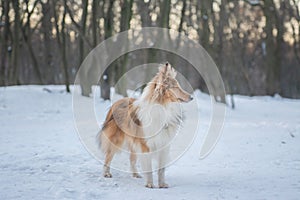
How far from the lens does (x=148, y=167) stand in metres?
5.76

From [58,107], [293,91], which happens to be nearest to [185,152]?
[58,107]

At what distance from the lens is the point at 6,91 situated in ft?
60.5

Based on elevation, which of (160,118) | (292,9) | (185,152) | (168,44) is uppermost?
(292,9)

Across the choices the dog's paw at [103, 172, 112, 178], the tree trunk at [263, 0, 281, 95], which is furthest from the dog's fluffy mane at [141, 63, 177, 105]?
Result: the tree trunk at [263, 0, 281, 95]

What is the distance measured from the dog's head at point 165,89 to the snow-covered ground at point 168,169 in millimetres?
1314

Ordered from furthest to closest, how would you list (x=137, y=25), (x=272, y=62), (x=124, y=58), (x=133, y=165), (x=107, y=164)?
(x=137, y=25)
(x=272, y=62)
(x=124, y=58)
(x=133, y=165)
(x=107, y=164)

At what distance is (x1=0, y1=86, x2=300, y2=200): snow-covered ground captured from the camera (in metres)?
5.13

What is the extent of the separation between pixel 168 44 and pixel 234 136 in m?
13.7

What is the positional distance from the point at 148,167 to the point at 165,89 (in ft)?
4.02

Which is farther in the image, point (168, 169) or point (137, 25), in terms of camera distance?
point (137, 25)

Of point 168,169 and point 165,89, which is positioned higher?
point 165,89

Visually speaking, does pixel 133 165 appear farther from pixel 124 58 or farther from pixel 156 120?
pixel 124 58

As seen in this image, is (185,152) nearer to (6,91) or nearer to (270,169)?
(270,169)

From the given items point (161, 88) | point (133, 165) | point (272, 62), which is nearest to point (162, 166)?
point (133, 165)
